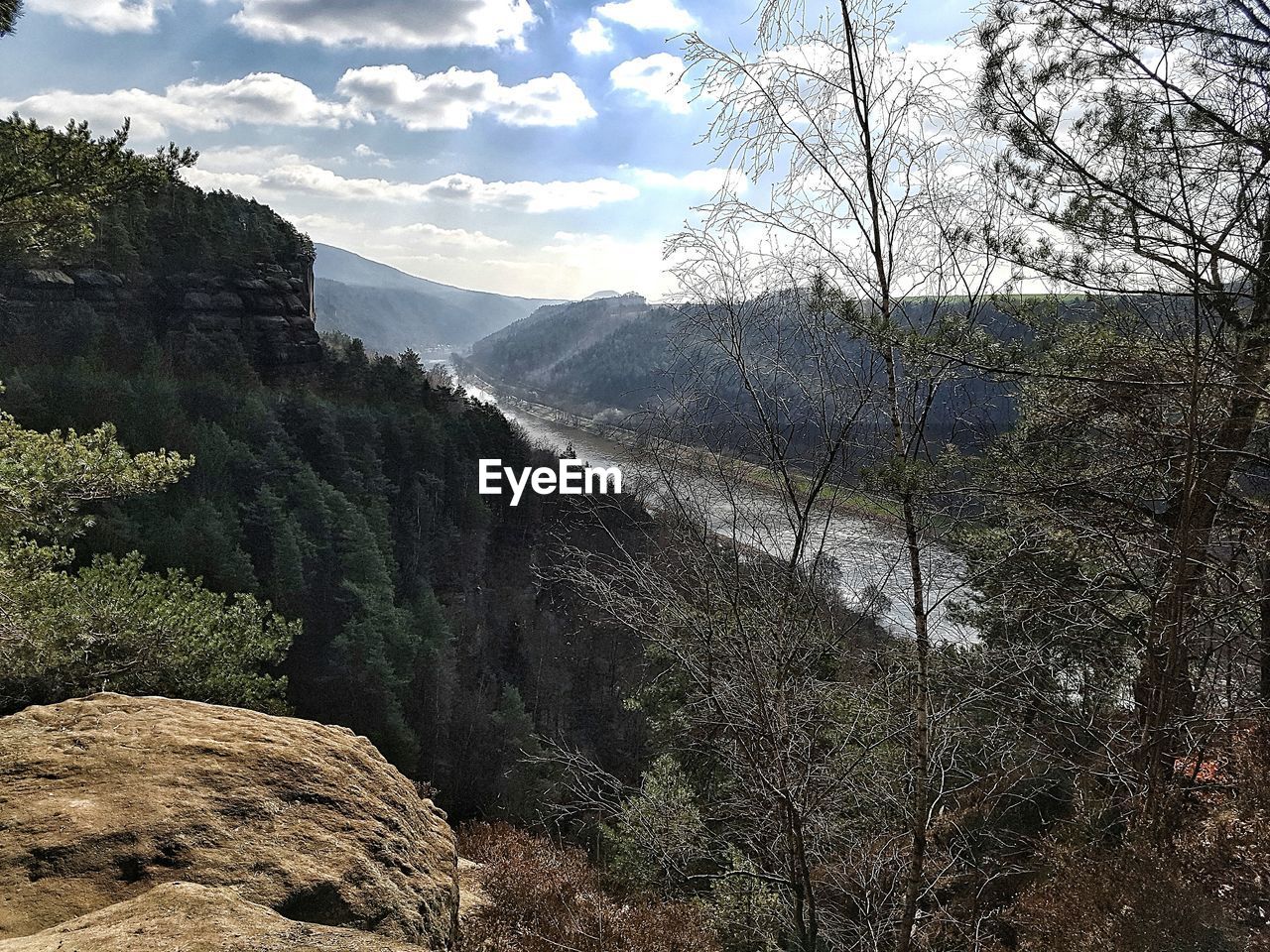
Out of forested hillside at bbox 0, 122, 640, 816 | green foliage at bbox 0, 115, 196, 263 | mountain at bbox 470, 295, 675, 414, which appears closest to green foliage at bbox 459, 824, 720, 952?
green foliage at bbox 0, 115, 196, 263

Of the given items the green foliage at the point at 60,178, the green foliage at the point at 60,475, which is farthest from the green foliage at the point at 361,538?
the green foliage at the point at 60,178

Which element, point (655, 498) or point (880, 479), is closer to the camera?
point (880, 479)

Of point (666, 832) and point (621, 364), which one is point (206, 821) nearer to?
point (666, 832)

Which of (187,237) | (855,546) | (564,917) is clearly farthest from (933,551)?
(187,237)

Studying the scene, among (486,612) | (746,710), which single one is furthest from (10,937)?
(486,612)

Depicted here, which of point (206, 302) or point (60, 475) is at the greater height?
point (206, 302)

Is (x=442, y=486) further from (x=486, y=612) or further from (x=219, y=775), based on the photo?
(x=219, y=775)
